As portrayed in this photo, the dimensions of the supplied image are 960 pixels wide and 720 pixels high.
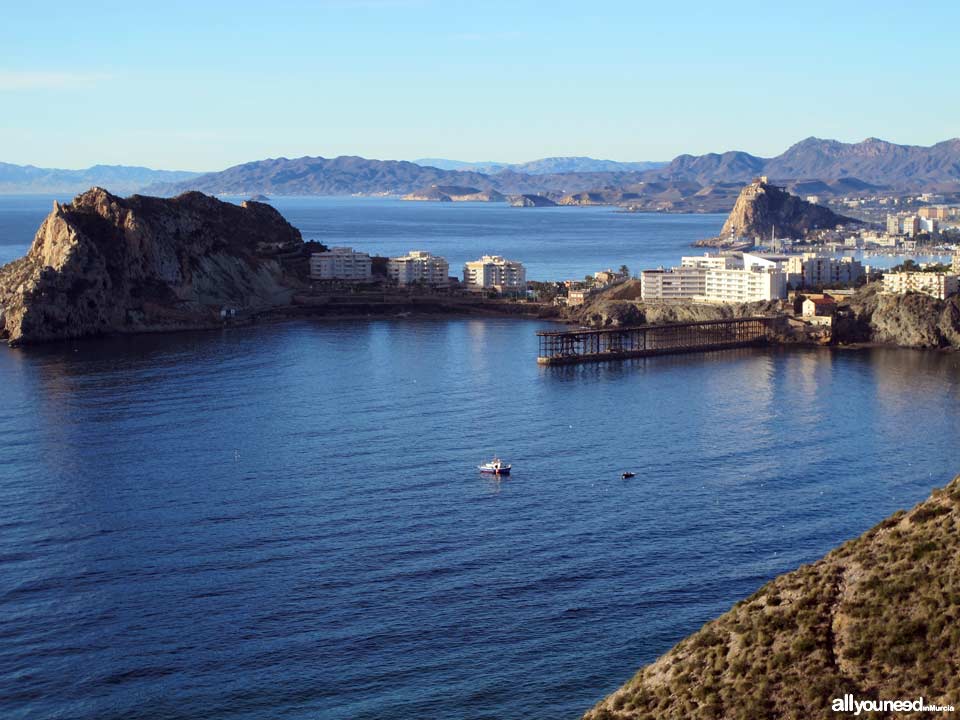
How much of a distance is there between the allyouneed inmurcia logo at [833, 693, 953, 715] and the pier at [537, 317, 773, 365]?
40188mm

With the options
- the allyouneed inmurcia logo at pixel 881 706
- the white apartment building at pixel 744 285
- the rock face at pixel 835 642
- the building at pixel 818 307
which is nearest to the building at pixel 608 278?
the white apartment building at pixel 744 285

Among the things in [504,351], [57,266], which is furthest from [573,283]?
[57,266]

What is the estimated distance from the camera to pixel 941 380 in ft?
158

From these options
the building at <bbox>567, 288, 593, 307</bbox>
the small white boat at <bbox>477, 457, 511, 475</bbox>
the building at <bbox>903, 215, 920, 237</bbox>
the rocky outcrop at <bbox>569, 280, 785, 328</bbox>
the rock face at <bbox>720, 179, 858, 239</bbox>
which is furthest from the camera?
the rock face at <bbox>720, 179, 858, 239</bbox>

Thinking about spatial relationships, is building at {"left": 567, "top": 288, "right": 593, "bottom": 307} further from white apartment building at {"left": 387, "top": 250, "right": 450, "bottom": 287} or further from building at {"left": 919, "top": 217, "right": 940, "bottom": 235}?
building at {"left": 919, "top": 217, "right": 940, "bottom": 235}

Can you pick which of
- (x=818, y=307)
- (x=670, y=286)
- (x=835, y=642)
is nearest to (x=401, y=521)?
(x=835, y=642)

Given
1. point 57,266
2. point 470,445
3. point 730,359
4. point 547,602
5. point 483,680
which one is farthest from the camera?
point 57,266

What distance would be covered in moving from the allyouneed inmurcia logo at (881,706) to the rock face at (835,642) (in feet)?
0.18

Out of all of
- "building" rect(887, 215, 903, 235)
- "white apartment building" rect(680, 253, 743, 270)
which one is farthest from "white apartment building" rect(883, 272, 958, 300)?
"building" rect(887, 215, 903, 235)

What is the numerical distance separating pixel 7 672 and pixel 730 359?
4027 cm

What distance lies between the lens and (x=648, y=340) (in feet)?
202

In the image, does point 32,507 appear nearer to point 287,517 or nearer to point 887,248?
point 287,517

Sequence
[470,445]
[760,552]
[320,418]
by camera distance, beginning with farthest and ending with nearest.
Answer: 1. [320,418]
2. [470,445]
3. [760,552]

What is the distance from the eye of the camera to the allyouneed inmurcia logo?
488 inches
